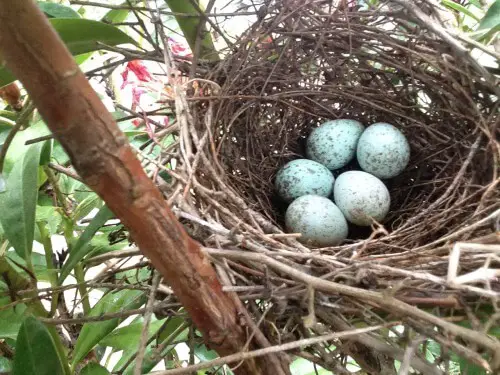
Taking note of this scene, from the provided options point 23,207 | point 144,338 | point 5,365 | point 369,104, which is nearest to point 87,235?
point 23,207

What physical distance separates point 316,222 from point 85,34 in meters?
0.43

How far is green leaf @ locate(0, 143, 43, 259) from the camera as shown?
0.66 meters

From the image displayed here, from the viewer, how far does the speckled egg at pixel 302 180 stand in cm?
98

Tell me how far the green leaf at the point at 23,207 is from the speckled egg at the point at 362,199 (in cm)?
49

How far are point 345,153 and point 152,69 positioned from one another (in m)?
0.40

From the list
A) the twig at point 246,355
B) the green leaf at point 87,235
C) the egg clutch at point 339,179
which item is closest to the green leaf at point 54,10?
the green leaf at point 87,235

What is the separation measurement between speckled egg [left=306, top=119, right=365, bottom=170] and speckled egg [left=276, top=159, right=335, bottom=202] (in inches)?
1.7

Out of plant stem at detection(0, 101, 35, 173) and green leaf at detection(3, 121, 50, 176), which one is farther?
green leaf at detection(3, 121, 50, 176)

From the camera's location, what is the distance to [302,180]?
979 millimetres

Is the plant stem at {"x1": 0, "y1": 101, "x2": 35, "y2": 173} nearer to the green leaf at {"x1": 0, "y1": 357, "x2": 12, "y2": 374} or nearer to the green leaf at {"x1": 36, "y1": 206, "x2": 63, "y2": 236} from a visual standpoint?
the green leaf at {"x1": 36, "y1": 206, "x2": 63, "y2": 236}

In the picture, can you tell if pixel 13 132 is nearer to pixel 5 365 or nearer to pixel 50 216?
pixel 50 216

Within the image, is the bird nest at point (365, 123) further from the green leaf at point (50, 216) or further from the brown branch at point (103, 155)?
the green leaf at point (50, 216)

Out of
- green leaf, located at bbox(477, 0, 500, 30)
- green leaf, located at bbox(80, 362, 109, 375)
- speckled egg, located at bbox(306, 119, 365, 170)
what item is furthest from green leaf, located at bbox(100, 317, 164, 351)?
green leaf, located at bbox(477, 0, 500, 30)

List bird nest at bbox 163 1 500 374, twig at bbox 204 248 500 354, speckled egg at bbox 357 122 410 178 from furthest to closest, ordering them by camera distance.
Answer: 1. speckled egg at bbox 357 122 410 178
2. bird nest at bbox 163 1 500 374
3. twig at bbox 204 248 500 354
